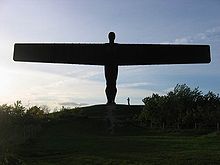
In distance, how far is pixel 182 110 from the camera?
63.6m

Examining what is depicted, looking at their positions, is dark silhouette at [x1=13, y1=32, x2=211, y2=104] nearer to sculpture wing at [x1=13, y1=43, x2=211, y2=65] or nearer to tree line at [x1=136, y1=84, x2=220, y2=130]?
sculpture wing at [x1=13, y1=43, x2=211, y2=65]

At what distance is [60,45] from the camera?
16.2 feet

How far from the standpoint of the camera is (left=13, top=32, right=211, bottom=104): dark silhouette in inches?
191

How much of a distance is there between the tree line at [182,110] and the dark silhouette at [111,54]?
53.4 meters

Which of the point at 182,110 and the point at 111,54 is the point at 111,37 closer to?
the point at 111,54

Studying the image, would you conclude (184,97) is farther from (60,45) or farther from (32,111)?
(60,45)

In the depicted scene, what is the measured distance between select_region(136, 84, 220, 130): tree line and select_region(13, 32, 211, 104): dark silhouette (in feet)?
175

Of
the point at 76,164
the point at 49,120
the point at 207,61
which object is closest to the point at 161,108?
the point at 49,120

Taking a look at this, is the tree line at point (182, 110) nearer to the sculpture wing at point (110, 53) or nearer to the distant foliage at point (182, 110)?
the distant foliage at point (182, 110)

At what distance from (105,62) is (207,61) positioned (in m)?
1.19

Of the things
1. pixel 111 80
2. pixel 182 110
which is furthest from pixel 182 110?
pixel 111 80

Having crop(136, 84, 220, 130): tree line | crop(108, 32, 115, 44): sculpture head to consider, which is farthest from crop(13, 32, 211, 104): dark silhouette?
crop(136, 84, 220, 130): tree line

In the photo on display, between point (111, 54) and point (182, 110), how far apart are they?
2356 inches

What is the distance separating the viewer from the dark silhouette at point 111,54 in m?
4.86
